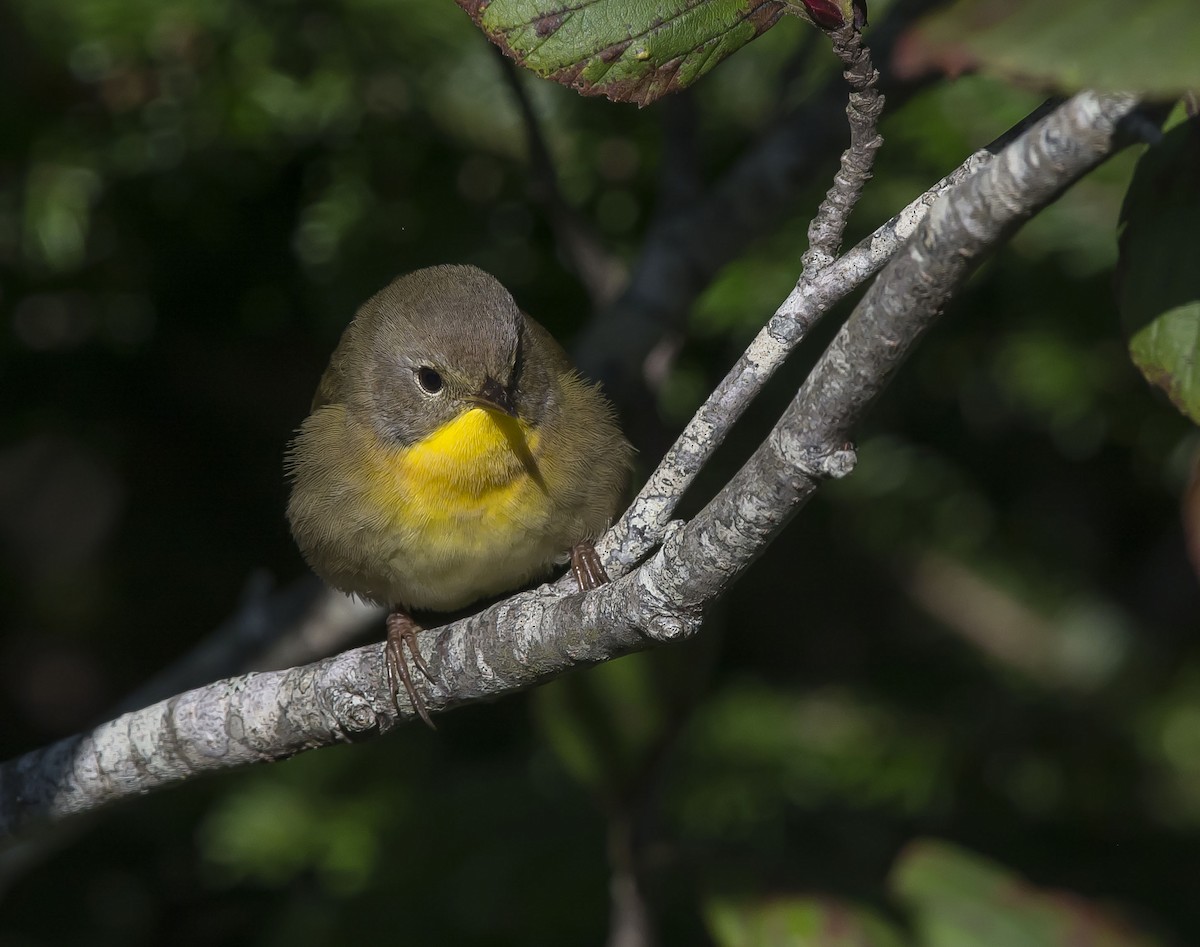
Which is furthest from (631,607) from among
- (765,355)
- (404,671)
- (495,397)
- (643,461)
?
(643,461)

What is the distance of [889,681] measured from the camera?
13.6 feet

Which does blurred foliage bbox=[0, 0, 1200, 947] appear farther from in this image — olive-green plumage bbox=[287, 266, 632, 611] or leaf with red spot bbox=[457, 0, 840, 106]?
leaf with red spot bbox=[457, 0, 840, 106]

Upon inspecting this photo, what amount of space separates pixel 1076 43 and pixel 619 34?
650 millimetres

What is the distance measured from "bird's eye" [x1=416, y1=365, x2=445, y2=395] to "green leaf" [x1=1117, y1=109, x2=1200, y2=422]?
1.70 meters

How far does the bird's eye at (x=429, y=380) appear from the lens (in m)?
3.06

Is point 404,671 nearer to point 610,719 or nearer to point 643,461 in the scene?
point 610,719

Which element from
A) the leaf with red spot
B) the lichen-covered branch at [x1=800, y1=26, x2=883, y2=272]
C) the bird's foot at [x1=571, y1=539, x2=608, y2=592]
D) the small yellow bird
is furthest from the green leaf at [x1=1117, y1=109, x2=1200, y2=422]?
the small yellow bird

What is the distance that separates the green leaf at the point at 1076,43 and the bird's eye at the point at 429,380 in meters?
1.79

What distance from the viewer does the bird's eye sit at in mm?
3057

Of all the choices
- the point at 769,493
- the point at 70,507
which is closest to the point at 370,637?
the point at 70,507

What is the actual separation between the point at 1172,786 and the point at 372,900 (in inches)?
89.6

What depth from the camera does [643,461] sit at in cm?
347

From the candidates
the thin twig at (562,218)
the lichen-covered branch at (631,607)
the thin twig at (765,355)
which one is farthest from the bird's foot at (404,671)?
the thin twig at (562,218)

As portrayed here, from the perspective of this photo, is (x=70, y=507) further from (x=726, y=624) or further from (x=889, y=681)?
(x=889, y=681)
